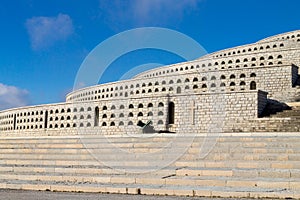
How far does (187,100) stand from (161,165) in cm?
1044

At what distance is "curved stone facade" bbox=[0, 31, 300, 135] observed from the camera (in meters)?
19.1

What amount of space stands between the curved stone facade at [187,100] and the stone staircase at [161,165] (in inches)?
285

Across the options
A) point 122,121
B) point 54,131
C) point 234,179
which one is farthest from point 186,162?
point 54,131

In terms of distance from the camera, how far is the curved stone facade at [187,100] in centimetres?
1912

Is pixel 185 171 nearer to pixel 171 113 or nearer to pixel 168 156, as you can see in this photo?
pixel 168 156

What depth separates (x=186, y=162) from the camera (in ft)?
31.4

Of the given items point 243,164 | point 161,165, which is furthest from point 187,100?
point 243,164

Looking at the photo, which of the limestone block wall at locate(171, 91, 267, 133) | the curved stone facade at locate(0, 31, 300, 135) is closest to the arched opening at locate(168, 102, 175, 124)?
the curved stone facade at locate(0, 31, 300, 135)

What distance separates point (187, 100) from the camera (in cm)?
1984

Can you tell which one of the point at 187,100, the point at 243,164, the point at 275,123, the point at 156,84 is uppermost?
the point at 156,84

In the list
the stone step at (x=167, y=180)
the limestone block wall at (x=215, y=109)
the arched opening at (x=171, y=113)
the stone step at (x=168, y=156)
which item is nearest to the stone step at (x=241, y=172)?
the stone step at (x=167, y=180)

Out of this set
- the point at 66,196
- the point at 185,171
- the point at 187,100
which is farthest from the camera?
the point at 187,100

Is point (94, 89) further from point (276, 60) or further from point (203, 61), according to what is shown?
point (276, 60)

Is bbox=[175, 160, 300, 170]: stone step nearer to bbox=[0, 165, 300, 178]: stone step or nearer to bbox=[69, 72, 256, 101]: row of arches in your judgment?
bbox=[0, 165, 300, 178]: stone step
